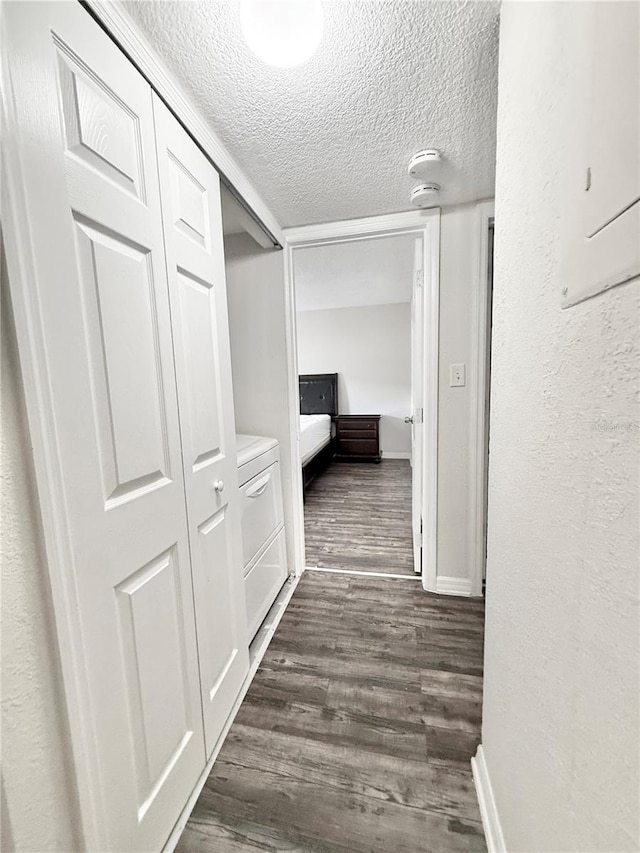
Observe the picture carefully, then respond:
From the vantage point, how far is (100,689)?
660 mm

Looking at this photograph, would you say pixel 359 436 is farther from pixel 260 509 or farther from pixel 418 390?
pixel 260 509

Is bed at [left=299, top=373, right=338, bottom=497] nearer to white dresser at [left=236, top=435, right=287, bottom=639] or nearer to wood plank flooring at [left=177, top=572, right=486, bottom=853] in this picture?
white dresser at [left=236, top=435, right=287, bottom=639]

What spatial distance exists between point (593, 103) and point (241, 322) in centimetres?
179

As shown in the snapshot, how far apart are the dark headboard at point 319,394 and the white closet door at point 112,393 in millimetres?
4246

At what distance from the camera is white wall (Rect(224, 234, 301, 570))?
192cm

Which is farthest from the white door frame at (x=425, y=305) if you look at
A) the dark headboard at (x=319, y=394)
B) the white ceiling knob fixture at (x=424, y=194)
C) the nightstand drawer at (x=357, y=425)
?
the dark headboard at (x=319, y=394)

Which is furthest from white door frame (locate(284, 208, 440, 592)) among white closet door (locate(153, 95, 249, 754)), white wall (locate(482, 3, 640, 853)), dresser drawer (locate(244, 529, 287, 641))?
white wall (locate(482, 3, 640, 853))

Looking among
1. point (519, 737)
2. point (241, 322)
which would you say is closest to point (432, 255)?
point (241, 322)

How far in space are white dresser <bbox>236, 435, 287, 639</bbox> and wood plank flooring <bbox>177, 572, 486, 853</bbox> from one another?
20cm

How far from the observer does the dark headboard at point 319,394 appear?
5113mm

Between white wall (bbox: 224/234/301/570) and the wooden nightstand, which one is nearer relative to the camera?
white wall (bbox: 224/234/301/570)

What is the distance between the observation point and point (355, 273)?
11.5 feet

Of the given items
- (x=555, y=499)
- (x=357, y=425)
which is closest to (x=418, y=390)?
(x=555, y=499)

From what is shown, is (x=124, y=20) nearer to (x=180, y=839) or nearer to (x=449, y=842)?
(x=180, y=839)
